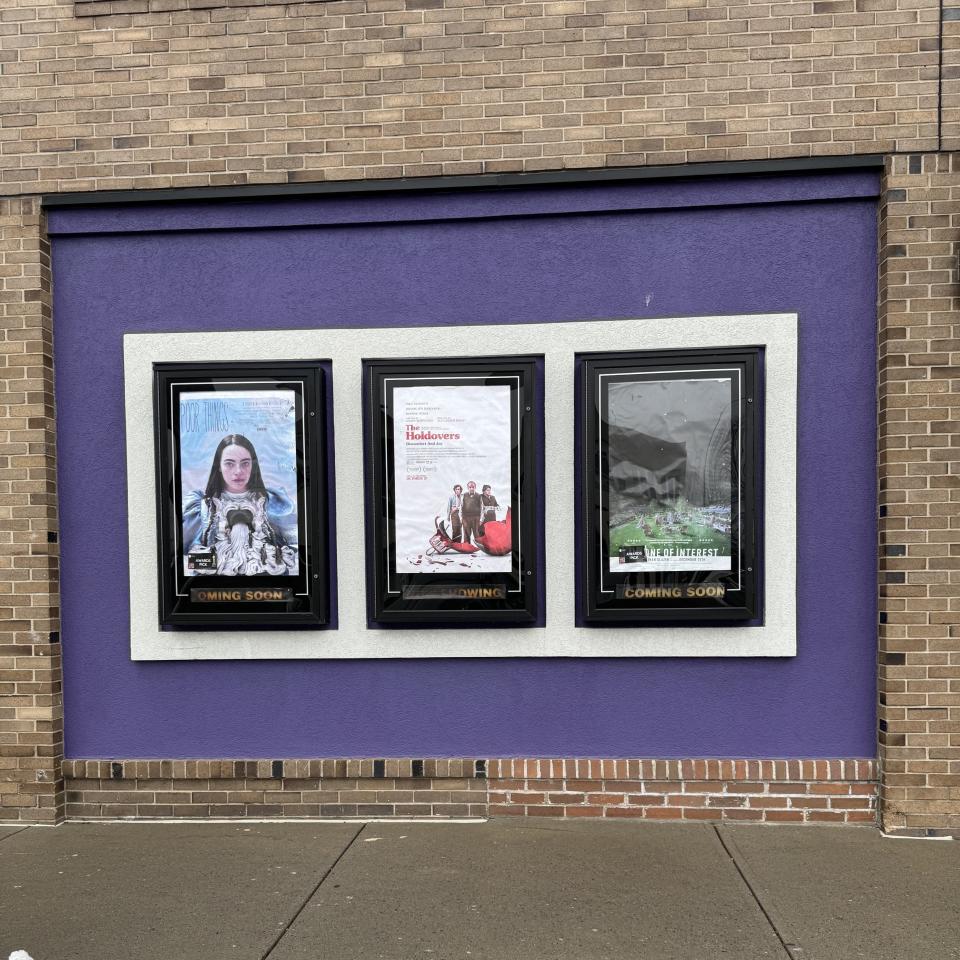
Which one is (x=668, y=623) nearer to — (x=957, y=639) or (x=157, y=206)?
(x=957, y=639)

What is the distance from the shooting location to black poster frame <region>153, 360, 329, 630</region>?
4.49 meters

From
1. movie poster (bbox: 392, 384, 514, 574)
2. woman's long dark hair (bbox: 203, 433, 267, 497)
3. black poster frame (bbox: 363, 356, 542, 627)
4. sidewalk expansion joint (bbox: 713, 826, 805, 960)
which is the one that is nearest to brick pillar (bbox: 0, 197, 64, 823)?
woman's long dark hair (bbox: 203, 433, 267, 497)

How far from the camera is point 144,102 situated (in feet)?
14.8

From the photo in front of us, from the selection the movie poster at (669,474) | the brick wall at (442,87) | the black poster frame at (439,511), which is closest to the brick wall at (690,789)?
the black poster frame at (439,511)

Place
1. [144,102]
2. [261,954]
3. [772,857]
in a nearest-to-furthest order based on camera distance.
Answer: [261,954] < [772,857] < [144,102]

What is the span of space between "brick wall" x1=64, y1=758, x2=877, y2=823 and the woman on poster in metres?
1.20

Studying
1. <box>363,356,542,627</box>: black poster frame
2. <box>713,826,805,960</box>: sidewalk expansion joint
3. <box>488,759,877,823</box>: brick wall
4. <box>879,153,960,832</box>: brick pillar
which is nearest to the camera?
<box>713,826,805,960</box>: sidewalk expansion joint

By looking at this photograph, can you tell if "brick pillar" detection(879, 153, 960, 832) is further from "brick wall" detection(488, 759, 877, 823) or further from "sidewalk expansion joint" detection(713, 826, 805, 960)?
"sidewalk expansion joint" detection(713, 826, 805, 960)

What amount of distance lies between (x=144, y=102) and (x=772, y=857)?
5620 millimetres

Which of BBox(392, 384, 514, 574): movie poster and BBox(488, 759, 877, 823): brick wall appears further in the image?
BBox(392, 384, 514, 574): movie poster

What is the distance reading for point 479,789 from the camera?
14.6 ft

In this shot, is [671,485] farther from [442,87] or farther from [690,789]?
[442,87]

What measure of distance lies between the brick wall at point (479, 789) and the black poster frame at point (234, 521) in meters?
0.91

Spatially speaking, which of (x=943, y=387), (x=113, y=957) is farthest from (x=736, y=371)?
(x=113, y=957)
